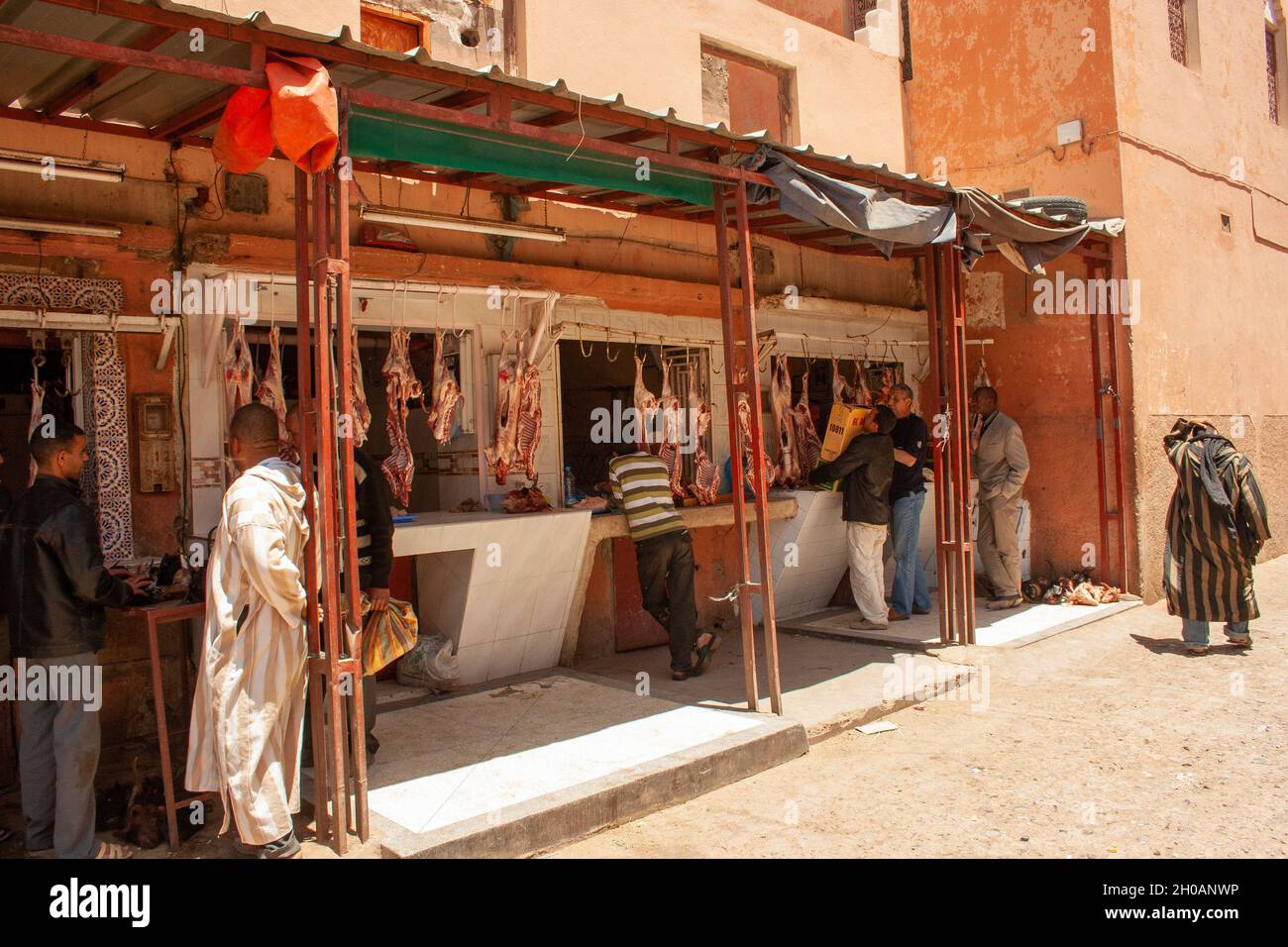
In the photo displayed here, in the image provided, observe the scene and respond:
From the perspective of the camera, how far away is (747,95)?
12.6 meters

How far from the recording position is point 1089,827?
4.85 meters

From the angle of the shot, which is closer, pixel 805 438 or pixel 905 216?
pixel 905 216

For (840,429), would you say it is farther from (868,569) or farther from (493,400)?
(493,400)

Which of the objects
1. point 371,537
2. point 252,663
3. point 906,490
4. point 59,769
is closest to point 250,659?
point 252,663

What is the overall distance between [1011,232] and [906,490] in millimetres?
2487

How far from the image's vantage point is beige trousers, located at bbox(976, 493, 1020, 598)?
398 inches

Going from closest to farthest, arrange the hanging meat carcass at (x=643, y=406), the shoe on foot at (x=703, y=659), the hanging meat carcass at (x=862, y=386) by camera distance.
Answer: the shoe on foot at (x=703, y=659)
the hanging meat carcass at (x=643, y=406)
the hanging meat carcass at (x=862, y=386)

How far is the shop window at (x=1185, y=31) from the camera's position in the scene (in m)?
12.2

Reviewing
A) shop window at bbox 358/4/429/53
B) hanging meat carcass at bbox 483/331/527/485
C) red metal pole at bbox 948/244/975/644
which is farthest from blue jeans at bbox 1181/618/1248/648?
shop window at bbox 358/4/429/53

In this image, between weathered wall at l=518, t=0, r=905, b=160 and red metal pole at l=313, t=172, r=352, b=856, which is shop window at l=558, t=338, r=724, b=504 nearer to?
weathered wall at l=518, t=0, r=905, b=160

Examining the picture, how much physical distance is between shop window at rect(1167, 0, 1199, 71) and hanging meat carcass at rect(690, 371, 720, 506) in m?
8.07

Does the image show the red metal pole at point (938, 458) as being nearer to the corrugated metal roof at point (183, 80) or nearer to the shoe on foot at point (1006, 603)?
the shoe on foot at point (1006, 603)

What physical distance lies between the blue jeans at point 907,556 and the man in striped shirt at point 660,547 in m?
2.81

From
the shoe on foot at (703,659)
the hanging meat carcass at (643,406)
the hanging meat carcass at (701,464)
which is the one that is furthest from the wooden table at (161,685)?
the hanging meat carcass at (701,464)
